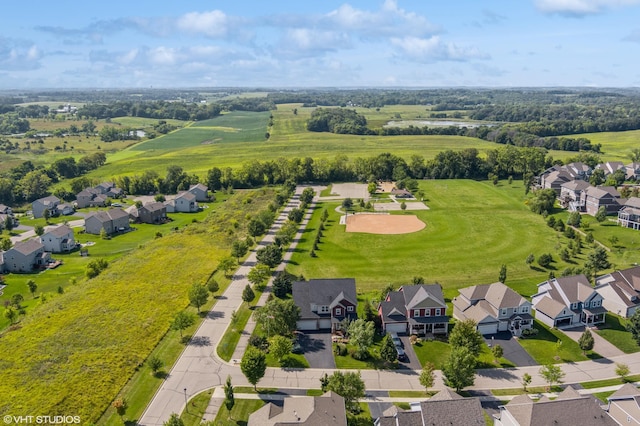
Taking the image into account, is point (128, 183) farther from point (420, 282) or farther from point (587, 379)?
point (587, 379)

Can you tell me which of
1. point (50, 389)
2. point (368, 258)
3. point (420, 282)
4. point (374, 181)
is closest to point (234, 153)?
point (374, 181)

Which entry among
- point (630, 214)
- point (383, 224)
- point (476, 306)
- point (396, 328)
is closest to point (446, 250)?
point (383, 224)

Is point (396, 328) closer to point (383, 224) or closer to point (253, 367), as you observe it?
point (253, 367)

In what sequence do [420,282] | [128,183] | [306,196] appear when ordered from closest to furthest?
[420,282], [306,196], [128,183]

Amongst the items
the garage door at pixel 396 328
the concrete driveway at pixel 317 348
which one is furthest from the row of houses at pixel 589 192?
the concrete driveway at pixel 317 348

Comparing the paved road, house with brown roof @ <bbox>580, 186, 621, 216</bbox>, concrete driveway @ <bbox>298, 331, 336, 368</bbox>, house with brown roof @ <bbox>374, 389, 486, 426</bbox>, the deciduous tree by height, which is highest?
house with brown roof @ <bbox>580, 186, 621, 216</bbox>

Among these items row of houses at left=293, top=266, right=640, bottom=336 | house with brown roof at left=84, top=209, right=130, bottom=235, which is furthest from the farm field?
house with brown roof at left=84, top=209, right=130, bottom=235

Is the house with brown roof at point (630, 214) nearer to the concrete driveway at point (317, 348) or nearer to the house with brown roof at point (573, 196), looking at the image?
the house with brown roof at point (573, 196)

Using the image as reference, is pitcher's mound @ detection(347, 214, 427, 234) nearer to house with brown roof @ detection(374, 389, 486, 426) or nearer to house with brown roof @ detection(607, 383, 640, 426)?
house with brown roof @ detection(607, 383, 640, 426)
